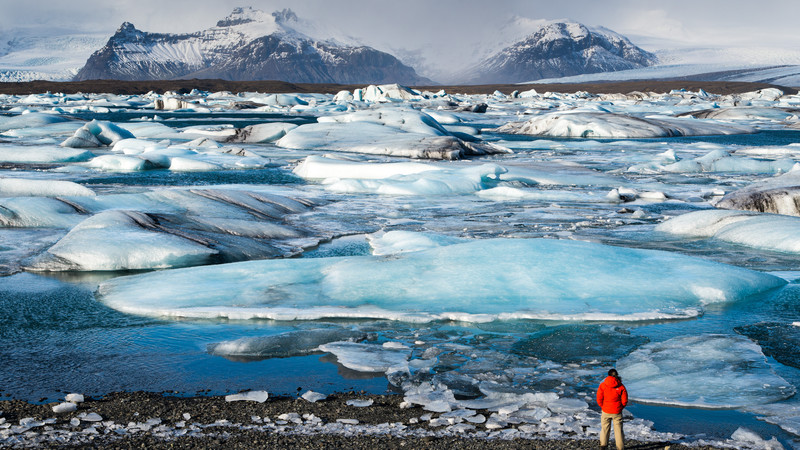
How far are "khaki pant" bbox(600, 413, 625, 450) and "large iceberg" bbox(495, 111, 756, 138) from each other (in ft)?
84.7

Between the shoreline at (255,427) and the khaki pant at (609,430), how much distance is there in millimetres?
120

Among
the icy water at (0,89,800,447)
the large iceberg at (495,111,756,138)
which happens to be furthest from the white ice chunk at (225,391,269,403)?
the large iceberg at (495,111,756,138)

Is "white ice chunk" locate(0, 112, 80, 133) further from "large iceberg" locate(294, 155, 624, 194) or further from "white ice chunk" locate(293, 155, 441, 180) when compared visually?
"large iceberg" locate(294, 155, 624, 194)

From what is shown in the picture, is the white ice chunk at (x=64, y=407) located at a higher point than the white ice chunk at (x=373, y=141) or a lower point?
lower

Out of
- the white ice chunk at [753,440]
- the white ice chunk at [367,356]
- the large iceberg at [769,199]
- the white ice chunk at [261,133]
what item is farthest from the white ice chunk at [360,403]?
the white ice chunk at [261,133]

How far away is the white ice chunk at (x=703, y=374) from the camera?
447 centimetres

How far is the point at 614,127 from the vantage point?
93.4 ft

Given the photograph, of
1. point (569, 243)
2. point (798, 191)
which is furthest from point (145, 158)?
point (798, 191)

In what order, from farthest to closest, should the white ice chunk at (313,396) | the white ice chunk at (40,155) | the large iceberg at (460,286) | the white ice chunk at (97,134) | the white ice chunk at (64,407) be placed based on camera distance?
the white ice chunk at (97,134) < the white ice chunk at (40,155) < the large iceberg at (460,286) < the white ice chunk at (313,396) < the white ice chunk at (64,407)

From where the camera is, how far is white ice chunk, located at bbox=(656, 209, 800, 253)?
8.81 m

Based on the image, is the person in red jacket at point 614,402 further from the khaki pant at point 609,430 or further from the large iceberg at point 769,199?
the large iceberg at point 769,199

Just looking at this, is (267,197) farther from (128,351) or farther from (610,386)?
(610,386)

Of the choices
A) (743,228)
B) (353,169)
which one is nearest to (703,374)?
(743,228)

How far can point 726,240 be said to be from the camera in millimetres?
9297
